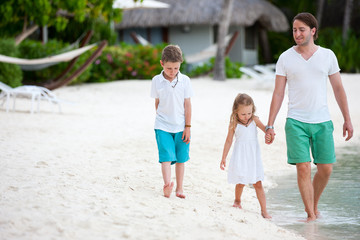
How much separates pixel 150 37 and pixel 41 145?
1556 centimetres

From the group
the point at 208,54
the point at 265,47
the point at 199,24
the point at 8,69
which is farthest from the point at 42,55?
the point at 265,47

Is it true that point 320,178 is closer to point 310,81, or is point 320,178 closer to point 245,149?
point 245,149

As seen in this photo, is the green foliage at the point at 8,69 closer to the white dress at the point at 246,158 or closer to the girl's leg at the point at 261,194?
the white dress at the point at 246,158

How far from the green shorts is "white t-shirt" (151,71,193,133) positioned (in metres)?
0.84

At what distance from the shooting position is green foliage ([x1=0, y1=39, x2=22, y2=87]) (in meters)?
12.1

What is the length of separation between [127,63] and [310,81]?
12.1 metres

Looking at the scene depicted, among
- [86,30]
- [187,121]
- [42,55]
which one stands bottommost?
[187,121]

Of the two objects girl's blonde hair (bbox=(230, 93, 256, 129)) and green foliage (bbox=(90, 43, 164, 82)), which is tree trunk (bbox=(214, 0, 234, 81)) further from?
girl's blonde hair (bbox=(230, 93, 256, 129))

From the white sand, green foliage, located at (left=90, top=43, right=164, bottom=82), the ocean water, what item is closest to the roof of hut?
green foliage, located at (left=90, top=43, right=164, bottom=82)

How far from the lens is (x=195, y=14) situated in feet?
65.3

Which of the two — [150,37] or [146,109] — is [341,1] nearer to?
[150,37]

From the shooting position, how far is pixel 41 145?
6926 millimetres

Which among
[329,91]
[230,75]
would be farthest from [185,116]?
[230,75]

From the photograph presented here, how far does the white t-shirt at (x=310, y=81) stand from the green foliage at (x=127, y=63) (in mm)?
11713
